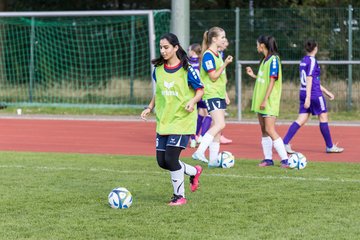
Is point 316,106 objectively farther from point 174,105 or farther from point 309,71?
point 174,105

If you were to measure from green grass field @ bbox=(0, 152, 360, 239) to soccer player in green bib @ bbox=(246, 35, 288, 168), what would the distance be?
0.33m

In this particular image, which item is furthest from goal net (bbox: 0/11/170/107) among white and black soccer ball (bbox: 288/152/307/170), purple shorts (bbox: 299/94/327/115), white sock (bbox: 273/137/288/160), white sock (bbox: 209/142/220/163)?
white and black soccer ball (bbox: 288/152/307/170)

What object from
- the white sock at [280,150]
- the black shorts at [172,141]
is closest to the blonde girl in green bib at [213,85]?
the white sock at [280,150]

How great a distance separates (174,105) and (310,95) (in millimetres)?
5364

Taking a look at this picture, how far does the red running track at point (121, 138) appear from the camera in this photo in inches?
585

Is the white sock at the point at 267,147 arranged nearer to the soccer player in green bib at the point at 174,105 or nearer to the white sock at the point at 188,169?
the white sock at the point at 188,169

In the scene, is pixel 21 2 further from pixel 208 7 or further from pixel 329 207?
pixel 329 207

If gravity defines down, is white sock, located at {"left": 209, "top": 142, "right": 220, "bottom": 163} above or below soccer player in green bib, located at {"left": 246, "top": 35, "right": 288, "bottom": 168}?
below

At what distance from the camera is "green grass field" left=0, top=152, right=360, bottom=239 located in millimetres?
7594

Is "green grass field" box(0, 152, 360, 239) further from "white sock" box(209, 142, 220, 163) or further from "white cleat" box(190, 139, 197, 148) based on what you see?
"white cleat" box(190, 139, 197, 148)

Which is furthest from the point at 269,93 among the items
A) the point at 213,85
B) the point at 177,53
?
the point at 177,53

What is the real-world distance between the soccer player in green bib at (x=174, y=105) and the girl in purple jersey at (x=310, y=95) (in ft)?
16.4

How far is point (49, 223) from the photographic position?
799cm

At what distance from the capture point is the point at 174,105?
29.9ft
